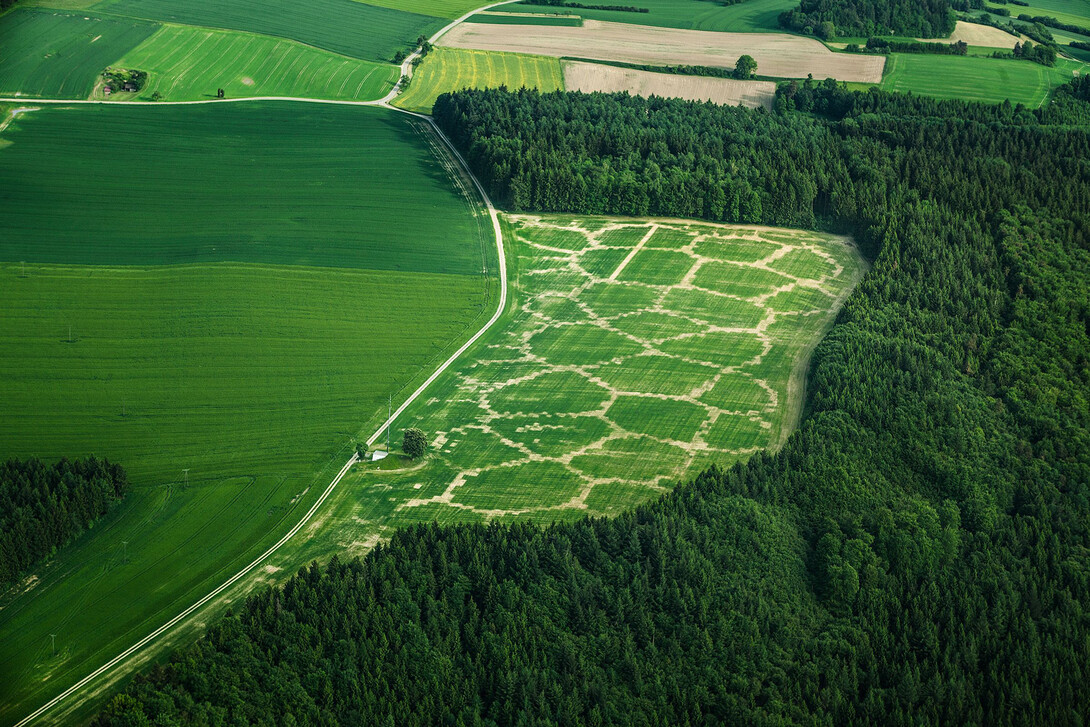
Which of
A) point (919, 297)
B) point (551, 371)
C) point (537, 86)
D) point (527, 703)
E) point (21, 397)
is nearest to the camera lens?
point (527, 703)

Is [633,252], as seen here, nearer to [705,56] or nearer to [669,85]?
[669,85]

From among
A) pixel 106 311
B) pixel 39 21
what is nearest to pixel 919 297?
pixel 106 311

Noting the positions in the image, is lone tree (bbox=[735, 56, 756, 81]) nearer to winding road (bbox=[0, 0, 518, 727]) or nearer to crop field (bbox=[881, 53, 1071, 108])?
crop field (bbox=[881, 53, 1071, 108])

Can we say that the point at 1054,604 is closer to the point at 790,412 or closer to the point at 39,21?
the point at 790,412

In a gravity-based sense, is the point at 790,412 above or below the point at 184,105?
below

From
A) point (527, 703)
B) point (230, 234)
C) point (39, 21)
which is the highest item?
point (39, 21)

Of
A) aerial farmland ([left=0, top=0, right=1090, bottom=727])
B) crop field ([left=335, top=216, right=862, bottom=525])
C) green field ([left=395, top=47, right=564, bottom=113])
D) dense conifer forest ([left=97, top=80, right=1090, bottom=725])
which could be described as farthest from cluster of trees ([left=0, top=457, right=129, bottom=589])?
green field ([left=395, top=47, right=564, bottom=113])

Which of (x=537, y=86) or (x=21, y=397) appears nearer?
(x=21, y=397)

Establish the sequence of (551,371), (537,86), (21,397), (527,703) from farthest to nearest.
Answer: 1. (537,86)
2. (551,371)
3. (21,397)
4. (527,703)

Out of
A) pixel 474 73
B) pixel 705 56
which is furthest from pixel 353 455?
pixel 705 56
